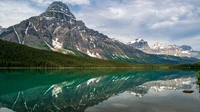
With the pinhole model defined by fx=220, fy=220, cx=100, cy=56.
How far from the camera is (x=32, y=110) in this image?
30922 mm

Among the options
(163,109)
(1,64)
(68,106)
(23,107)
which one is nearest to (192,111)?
(163,109)

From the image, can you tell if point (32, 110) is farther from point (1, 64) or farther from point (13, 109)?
point (1, 64)

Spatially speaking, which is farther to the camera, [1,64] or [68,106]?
[1,64]

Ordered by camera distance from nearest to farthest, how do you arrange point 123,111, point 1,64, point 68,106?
point 123,111, point 68,106, point 1,64

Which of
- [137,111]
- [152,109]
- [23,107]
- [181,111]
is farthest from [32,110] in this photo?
[181,111]

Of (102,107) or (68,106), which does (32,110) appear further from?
(102,107)

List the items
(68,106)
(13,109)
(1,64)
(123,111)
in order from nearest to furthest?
(123,111)
(13,109)
(68,106)
(1,64)

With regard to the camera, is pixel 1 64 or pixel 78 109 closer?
pixel 78 109

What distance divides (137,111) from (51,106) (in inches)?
518

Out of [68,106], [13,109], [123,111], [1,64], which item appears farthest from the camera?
[1,64]

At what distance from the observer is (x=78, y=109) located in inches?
1252

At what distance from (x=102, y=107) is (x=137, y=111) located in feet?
18.1

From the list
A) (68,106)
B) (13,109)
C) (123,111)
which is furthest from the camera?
(68,106)

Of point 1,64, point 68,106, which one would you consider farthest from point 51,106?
point 1,64
